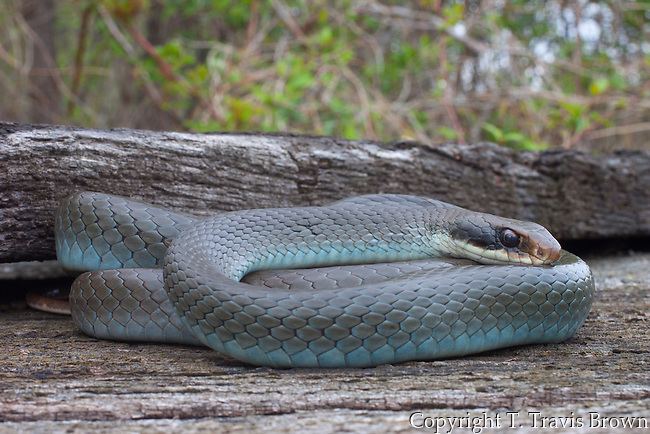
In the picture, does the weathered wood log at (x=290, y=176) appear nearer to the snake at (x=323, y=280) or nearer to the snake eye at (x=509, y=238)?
the snake at (x=323, y=280)

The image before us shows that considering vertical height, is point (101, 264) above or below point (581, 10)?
below

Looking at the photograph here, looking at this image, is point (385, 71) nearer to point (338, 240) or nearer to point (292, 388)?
point (338, 240)

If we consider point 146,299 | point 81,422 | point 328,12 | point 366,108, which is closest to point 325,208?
point 146,299

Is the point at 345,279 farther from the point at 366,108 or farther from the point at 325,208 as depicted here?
the point at 366,108

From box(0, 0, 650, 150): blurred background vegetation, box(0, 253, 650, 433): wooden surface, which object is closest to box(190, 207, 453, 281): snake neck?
box(0, 253, 650, 433): wooden surface

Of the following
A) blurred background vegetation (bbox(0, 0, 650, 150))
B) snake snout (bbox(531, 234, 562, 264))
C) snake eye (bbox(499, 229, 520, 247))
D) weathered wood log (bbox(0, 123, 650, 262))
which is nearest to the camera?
snake snout (bbox(531, 234, 562, 264))

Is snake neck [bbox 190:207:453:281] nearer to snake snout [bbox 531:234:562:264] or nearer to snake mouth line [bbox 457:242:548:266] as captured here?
snake mouth line [bbox 457:242:548:266]

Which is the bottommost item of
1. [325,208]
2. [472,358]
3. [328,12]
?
[472,358]
